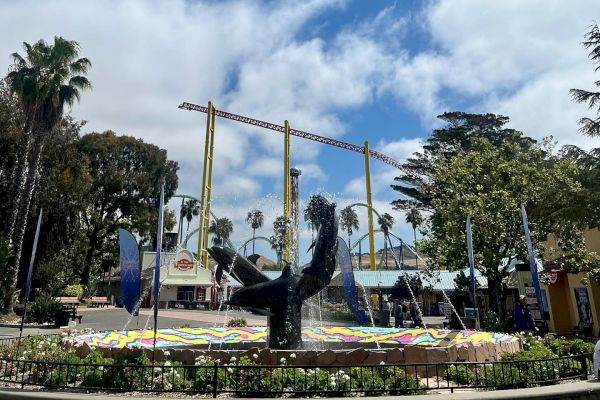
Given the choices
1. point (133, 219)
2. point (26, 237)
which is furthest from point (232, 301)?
point (133, 219)

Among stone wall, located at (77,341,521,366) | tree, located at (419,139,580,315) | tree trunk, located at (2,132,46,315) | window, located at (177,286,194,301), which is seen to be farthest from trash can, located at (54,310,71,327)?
window, located at (177,286,194,301)

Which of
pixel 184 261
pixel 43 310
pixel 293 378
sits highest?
pixel 184 261

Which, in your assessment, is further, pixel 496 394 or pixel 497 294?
pixel 497 294

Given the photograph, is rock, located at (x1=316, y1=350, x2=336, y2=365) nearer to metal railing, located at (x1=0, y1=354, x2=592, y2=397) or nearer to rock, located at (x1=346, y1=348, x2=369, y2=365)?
rock, located at (x1=346, y1=348, x2=369, y2=365)

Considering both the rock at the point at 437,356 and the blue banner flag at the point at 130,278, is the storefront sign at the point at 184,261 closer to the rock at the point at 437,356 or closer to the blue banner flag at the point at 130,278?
the blue banner flag at the point at 130,278

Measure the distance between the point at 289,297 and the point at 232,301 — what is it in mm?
1681

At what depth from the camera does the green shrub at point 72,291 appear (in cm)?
4297

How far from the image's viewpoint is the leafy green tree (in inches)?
1934

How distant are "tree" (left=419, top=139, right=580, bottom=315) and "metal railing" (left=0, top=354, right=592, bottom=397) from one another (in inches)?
531

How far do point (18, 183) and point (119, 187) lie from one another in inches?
844

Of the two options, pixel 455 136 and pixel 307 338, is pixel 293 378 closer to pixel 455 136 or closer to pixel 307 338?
pixel 307 338

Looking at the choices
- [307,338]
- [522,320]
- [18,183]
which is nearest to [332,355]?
[307,338]

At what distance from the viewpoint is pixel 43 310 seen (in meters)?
25.2

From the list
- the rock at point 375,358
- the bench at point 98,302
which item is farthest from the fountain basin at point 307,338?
the bench at point 98,302
